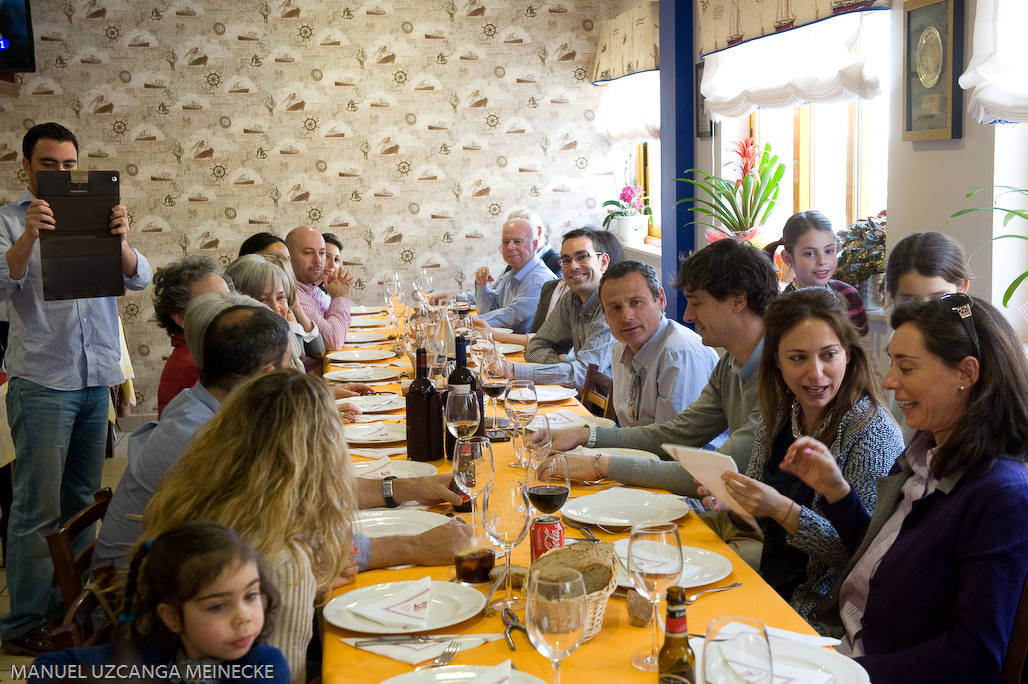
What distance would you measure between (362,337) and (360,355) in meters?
0.68

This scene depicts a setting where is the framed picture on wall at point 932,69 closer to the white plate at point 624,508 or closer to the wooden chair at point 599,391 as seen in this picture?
the wooden chair at point 599,391

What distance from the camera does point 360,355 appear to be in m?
4.02

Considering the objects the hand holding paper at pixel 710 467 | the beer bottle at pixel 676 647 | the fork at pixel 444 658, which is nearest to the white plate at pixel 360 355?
the hand holding paper at pixel 710 467

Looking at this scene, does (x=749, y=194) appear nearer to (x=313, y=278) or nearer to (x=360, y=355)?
(x=360, y=355)

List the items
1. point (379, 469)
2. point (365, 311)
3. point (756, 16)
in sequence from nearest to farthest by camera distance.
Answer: point (379, 469) < point (756, 16) < point (365, 311)

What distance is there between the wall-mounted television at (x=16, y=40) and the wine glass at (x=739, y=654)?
374 cm

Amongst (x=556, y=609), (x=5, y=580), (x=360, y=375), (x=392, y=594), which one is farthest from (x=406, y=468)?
(x=5, y=580)

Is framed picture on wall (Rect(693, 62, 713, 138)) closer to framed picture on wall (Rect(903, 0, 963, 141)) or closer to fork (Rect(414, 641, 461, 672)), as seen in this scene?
framed picture on wall (Rect(903, 0, 963, 141))

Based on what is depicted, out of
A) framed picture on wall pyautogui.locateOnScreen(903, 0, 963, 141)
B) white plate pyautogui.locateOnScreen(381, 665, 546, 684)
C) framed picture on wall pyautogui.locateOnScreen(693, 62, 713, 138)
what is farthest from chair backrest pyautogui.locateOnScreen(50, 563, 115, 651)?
framed picture on wall pyautogui.locateOnScreen(693, 62, 713, 138)

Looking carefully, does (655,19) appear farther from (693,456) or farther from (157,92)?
(693,456)

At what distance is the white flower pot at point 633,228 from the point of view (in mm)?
6715

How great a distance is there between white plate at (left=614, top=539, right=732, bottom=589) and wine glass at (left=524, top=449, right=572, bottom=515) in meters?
0.16

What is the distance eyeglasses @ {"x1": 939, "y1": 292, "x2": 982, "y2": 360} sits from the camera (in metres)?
1.54

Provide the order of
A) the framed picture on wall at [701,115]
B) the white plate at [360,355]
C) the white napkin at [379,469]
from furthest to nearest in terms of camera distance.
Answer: the framed picture on wall at [701,115] → the white plate at [360,355] → the white napkin at [379,469]
